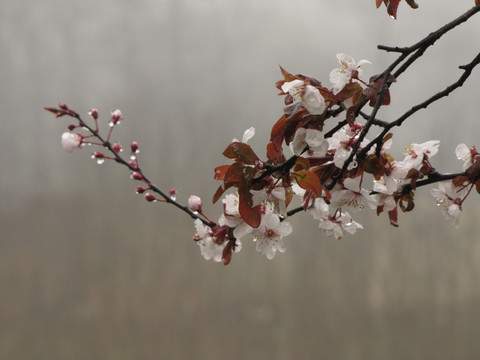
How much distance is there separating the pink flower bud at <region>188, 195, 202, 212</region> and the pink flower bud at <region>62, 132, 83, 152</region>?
20 centimetres

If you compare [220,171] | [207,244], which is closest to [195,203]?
[207,244]

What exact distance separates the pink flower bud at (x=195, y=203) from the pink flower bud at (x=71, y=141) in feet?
0.66

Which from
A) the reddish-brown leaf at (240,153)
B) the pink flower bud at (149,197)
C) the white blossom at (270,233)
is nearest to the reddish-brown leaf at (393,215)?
the white blossom at (270,233)

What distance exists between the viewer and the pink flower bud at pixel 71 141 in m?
0.82

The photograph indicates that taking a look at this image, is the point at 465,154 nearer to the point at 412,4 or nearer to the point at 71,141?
the point at 412,4

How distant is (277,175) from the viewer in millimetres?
565

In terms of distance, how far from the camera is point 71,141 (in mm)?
819

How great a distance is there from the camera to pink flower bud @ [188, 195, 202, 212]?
78 centimetres

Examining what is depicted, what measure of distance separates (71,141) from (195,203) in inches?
8.6

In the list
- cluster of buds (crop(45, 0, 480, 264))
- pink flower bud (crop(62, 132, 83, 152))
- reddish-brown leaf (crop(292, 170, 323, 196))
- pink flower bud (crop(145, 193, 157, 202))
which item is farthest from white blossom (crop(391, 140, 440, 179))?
pink flower bud (crop(62, 132, 83, 152))

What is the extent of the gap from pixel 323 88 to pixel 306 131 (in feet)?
0.17

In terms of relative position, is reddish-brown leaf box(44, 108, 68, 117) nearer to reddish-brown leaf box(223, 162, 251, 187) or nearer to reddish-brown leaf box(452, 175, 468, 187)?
reddish-brown leaf box(223, 162, 251, 187)

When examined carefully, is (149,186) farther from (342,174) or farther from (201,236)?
(342,174)

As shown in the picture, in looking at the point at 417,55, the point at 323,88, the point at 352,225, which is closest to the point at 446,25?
the point at 417,55
